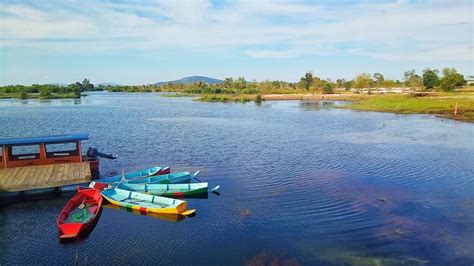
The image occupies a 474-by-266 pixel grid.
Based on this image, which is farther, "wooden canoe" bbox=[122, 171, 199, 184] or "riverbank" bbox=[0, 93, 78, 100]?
"riverbank" bbox=[0, 93, 78, 100]

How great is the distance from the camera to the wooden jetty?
23.7 metres

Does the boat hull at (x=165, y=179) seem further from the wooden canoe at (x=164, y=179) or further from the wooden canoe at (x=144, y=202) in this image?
the wooden canoe at (x=144, y=202)

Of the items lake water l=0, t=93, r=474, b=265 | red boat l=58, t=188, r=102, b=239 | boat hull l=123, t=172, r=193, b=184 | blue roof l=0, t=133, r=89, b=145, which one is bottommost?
lake water l=0, t=93, r=474, b=265

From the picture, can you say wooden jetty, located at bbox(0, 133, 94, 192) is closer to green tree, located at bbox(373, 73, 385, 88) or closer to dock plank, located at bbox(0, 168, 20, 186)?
dock plank, located at bbox(0, 168, 20, 186)

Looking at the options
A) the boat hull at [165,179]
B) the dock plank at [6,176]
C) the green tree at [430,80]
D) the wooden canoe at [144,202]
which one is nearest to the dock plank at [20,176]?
the dock plank at [6,176]

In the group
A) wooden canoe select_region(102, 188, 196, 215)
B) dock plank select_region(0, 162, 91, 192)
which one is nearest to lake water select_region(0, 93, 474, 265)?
wooden canoe select_region(102, 188, 196, 215)

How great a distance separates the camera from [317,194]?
25.9 m

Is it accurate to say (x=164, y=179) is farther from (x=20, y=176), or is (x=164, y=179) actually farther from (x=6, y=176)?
(x=6, y=176)

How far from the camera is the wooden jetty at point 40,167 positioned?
77.8ft

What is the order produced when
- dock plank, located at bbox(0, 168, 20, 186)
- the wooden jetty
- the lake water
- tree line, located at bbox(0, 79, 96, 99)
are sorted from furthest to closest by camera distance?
1. tree line, located at bbox(0, 79, 96, 99)
2. the wooden jetty
3. dock plank, located at bbox(0, 168, 20, 186)
4. the lake water

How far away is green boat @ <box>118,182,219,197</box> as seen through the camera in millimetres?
25094

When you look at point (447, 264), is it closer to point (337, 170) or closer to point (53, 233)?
point (337, 170)

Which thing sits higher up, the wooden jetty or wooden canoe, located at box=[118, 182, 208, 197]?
the wooden jetty

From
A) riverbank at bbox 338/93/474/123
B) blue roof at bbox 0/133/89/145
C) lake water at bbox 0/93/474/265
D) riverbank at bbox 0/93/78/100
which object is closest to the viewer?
lake water at bbox 0/93/474/265
